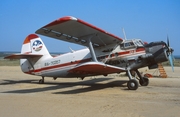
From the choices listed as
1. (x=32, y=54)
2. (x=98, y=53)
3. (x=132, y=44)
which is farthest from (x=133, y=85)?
(x=32, y=54)

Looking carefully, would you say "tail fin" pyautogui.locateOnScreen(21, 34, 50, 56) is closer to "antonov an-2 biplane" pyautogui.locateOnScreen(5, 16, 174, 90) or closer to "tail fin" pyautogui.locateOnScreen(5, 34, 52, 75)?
"tail fin" pyautogui.locateOnScreen(5, 34, 52, 75)

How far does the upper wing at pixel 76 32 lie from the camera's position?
8.81 metres

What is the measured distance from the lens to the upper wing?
8811mm

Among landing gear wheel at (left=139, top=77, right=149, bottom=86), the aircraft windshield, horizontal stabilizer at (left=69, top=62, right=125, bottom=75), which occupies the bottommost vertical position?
landing gear wheel at (left=139, top=77, right=149, bottom=86)

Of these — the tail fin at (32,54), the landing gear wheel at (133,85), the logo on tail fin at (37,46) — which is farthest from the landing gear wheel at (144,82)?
the logo on tail fin at (37,46)

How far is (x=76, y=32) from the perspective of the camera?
33.7 feet

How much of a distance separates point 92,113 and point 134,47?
6.05 meters

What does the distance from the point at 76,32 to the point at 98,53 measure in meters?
2.19

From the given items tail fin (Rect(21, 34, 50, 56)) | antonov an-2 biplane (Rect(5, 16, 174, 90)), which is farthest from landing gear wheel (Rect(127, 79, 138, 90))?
tail fin (Rect(21, 34, 50, 56))

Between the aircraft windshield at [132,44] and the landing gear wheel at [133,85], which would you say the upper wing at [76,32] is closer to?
the aircraft windshield at [132,44]

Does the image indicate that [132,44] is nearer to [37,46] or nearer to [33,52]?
[37,46]

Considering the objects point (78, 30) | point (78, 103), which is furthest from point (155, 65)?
point (78, 103)

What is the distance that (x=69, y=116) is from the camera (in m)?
5.36

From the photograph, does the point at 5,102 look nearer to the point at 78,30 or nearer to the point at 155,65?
the point at 78,30
